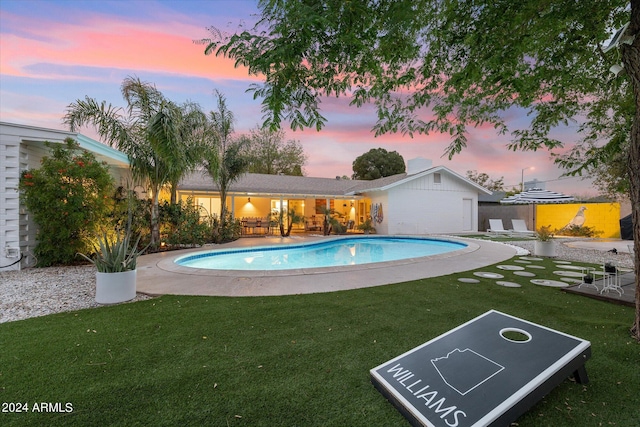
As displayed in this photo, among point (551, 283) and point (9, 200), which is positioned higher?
point (9, 200)

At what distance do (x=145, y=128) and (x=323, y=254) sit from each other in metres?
7.85

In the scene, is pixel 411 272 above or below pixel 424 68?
below

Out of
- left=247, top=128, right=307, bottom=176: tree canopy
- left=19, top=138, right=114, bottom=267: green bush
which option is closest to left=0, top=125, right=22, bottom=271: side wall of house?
left=19, top=138, right=114, bottom=267: green bush

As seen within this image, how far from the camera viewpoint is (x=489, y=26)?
340 centimetres

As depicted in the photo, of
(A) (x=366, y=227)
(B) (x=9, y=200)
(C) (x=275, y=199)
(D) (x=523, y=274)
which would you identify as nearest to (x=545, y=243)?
(D) (x=523, y=274)

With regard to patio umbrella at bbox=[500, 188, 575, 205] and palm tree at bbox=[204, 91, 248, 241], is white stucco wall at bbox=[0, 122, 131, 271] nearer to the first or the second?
palm tree at bbox=[204, 91, 248, 241]

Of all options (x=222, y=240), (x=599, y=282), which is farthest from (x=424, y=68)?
(x=222, y=240)

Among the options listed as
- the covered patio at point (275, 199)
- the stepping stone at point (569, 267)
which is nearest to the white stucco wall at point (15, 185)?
the covered patio at point (275, 199)

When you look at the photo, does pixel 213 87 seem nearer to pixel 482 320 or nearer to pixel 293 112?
pixel 293 112

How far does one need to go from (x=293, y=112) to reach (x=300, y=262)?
24.3 feet

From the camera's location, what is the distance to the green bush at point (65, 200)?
6891 millimetres

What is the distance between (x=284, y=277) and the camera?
6133 millimetres

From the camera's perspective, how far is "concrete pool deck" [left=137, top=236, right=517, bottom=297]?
205 inches

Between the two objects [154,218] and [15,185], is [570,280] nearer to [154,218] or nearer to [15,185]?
[154,218]
